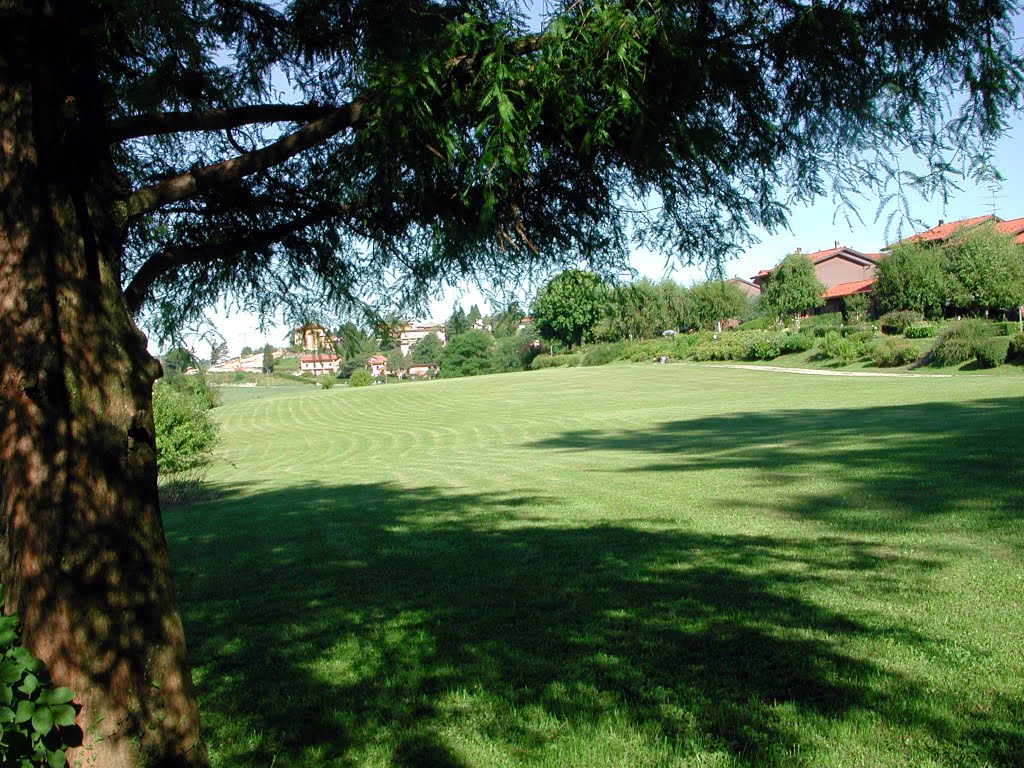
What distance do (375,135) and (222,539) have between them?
7446 millimetres

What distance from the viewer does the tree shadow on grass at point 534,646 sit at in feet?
12.6

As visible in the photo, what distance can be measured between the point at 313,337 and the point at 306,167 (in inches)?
41.0

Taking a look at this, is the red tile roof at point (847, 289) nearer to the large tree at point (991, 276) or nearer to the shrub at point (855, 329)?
the shrub at point (855, 329)

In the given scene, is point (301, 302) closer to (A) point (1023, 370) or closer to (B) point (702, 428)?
(B) point (702, 428)

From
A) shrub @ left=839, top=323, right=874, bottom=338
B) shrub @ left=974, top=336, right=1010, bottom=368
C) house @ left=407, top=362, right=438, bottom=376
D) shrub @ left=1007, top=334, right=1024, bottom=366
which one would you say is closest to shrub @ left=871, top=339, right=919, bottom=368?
shrub @ left=974, top=336, right=1010, bottom=368

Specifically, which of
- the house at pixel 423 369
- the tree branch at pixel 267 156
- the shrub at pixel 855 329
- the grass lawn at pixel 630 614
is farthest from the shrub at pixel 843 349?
the tree branch at pixel 267 156

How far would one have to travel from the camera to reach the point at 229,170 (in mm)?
3533

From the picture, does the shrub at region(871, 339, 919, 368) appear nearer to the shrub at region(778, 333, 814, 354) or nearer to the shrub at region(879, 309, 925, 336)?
the shrub at region(879, 309, 925, 336)

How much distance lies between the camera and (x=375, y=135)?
3.64 m

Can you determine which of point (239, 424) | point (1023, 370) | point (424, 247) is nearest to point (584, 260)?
point (424, 247)

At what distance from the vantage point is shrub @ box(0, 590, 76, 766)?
228 cm

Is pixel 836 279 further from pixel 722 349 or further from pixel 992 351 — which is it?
pixel 992 351

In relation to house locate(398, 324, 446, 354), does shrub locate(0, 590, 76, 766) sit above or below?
below

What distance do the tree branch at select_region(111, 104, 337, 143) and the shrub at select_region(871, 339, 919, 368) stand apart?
4164 cm
